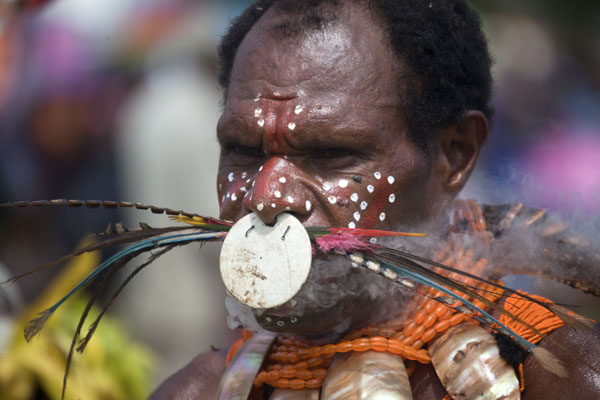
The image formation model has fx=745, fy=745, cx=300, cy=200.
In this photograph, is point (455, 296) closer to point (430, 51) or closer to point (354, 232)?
point (354, 232)

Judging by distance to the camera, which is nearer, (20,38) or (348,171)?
(348,171)

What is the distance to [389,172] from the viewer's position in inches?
81.0

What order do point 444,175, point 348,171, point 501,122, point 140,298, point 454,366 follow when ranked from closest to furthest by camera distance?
point 454,366 < point 348,171 < point 444,175 < point 501,122 < point 140,298

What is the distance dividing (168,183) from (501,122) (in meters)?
2.77

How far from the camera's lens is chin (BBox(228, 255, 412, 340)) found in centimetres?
192

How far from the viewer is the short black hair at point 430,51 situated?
213 centimetres

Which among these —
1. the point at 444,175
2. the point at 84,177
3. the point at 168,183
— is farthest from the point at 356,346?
the point at 84,177

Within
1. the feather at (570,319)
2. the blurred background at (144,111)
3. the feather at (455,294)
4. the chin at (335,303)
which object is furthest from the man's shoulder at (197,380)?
the blurred background at (144,111)

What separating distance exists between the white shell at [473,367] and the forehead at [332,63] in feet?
2.21

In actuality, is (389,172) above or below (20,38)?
below

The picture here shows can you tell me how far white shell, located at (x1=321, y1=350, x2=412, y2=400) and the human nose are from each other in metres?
0.40

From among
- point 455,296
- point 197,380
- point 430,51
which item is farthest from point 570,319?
point 197,380

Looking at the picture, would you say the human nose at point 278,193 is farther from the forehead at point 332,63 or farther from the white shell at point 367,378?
the white shell at point 367,378

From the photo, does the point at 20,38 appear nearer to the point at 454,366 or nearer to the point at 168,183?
the point at 168,183
